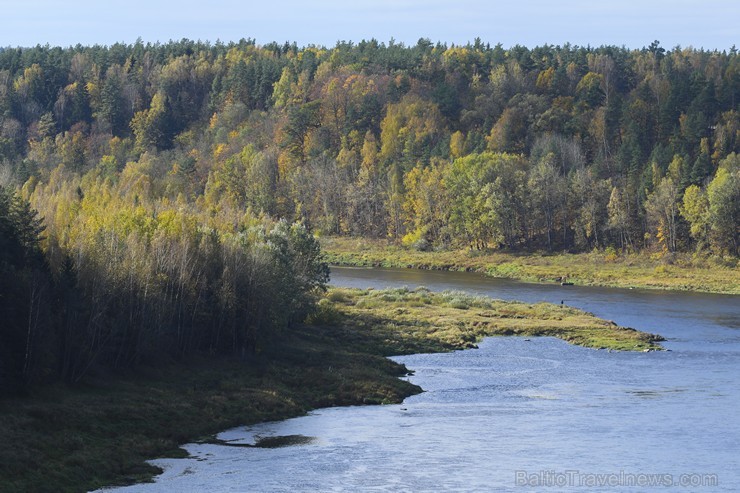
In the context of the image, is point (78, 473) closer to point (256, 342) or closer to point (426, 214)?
point (256, 342)

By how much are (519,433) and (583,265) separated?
331 feet

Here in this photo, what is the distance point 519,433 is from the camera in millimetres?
56219

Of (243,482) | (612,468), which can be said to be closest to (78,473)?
(243,482)

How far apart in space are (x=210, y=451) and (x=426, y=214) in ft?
456

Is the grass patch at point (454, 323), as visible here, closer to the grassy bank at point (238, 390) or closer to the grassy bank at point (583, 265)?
the grassy bank at point (238, 390)

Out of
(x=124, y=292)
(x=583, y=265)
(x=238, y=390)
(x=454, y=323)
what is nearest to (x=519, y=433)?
(x=238, y=390)

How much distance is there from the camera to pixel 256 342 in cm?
7412

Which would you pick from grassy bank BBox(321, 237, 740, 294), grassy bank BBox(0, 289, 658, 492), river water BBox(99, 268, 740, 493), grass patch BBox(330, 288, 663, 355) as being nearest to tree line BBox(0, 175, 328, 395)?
grassy bank BBox(0, 289, 658, 492)

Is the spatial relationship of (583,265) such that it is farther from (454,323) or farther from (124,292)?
(124,292)

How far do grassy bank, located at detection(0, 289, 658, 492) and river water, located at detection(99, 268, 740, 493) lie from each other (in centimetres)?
195

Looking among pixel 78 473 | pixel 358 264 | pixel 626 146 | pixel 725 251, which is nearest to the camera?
pixel 78 473

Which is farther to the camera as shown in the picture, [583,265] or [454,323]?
[583,265]

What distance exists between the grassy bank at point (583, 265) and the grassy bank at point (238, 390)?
35.8 meters

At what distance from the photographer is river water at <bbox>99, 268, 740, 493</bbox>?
47375 millimetres
